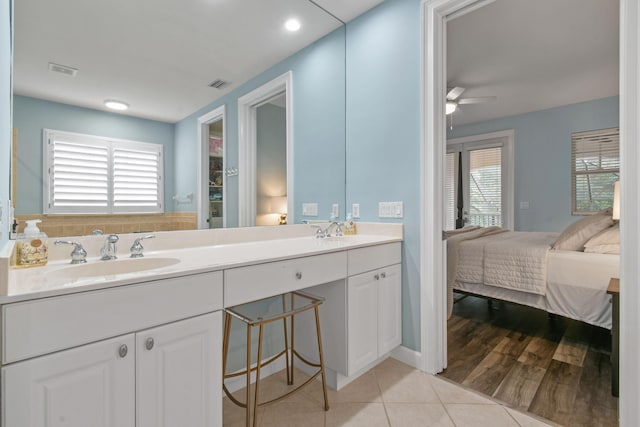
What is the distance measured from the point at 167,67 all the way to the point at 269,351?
1.69m

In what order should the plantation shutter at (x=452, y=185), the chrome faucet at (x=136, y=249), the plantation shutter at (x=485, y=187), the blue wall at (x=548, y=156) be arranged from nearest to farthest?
the chrome faucet at (x=136, y=249) → the blue wall at (x=548, y=156) → the plantation shutter at (x=485, y=187) → the plantation shutter at (x=452, y=185)

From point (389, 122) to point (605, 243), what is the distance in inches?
79.1

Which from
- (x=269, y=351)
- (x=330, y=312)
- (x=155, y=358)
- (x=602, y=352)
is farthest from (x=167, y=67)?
(x=602, y=352)

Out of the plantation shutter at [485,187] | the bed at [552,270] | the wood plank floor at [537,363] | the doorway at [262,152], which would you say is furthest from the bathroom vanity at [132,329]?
the plantation shutter at [485,187]

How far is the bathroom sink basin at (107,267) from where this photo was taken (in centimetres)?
115

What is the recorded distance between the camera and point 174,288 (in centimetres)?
105

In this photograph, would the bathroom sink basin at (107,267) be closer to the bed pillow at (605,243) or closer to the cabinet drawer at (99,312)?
the cabinet drawer at (99,312)

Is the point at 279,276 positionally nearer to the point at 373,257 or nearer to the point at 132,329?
the point at 132,329

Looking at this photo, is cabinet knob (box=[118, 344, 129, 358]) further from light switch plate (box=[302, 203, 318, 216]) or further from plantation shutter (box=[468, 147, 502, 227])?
plantation shutter (box=[468, 147, 502, 227])

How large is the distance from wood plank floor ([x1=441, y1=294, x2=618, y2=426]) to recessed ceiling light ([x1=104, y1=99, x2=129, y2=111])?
2.28m

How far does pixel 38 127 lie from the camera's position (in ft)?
4.09

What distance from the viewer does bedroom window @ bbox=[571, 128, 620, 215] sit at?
176 inches

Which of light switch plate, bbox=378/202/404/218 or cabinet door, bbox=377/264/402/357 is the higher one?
light switch plate, bbox=378/202/404/218

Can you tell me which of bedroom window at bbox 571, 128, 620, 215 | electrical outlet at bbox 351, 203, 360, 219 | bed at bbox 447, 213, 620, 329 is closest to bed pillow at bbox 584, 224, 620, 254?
bed at bbox 447, 213, 620, 329
